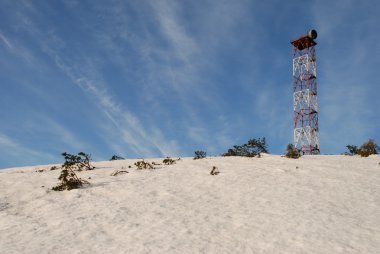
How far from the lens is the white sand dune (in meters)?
7.55

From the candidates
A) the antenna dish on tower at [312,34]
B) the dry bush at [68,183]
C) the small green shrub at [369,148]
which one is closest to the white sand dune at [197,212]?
the dry bush at [68,183]

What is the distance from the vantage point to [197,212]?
9531 millimetres

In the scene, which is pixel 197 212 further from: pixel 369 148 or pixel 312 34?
pixel 312 34

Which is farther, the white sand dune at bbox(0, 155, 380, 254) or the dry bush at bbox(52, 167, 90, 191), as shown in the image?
the dry bush at bbox(52, 167, 90, 191)

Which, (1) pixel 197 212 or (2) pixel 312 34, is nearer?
(1) pixel 197 212

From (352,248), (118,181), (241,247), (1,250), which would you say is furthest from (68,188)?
(352,248)

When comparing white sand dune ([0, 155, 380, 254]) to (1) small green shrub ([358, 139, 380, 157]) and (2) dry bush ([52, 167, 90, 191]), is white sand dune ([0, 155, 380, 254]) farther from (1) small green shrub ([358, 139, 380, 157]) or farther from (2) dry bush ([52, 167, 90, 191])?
(1) small green shrub ([358, 139, 380, 157])

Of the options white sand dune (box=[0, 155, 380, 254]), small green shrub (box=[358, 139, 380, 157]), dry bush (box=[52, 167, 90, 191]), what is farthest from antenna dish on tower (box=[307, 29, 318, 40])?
dry bush (box=[52, 167, 90, 191])

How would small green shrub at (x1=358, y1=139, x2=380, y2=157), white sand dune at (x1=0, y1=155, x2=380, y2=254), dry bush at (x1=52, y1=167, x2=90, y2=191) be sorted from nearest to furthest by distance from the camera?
white sand dune at (x1=0, y1=155, x2=380, y2=254)
dry bush at (x1=52, y1=167, x2=90, y2=191)
small green shrub at (x1=358, y1=139, x2=380, y2=157)

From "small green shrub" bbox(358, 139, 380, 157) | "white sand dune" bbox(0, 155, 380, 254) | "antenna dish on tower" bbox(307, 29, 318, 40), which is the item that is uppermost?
"antenna dish on tower" bbox(307, 29, 318, 40)

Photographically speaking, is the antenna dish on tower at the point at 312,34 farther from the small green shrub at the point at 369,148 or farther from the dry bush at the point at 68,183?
the dry bush at the point at 68,183

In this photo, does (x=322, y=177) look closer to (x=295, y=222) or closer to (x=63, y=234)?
(x=295, y=222)

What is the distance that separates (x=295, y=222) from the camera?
8734 mm

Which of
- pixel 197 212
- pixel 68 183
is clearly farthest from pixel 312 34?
pixel 197 212
